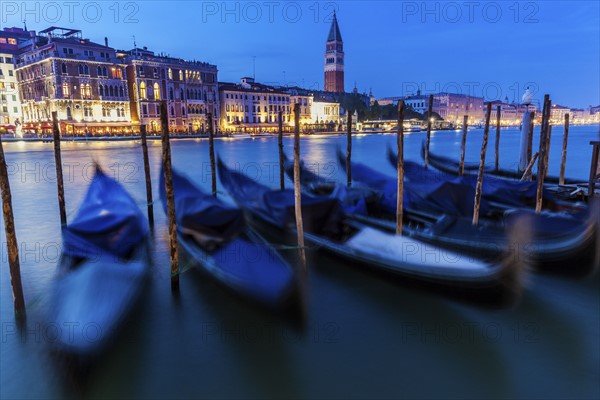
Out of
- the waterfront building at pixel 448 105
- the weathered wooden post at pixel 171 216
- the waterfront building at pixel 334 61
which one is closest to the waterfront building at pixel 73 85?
the weathered wooden post at pixel 171 216

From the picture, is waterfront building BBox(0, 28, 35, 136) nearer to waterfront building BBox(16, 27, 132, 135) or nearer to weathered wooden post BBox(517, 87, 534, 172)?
waterfront building BBox(16, 27, 132, 135)

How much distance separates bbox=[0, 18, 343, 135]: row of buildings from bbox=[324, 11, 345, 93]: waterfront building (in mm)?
34860

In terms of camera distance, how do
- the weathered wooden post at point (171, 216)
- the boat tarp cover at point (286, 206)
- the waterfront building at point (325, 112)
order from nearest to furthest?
the weathered wooden post at point (171, 216) → the boat tarp cover at point (286, 206) → the waterfront building at point (325, 112)

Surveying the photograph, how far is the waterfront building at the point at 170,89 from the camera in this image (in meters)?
41.2

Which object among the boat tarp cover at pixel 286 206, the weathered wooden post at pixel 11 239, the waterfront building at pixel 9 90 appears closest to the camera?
the weathered wooden post at pixel 11 239

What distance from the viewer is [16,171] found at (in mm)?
19938

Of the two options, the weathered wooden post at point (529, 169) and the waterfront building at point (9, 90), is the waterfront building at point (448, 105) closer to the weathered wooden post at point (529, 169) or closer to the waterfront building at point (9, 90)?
the waterfront building at point (9, 90)

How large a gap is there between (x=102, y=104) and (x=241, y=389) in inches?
1625

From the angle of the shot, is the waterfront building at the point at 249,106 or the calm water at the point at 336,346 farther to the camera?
the waterfront building at the point at 249,106

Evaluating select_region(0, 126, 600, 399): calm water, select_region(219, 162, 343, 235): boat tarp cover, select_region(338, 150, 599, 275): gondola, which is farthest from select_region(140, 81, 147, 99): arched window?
select_region(338, 150, 599, 275): gondola

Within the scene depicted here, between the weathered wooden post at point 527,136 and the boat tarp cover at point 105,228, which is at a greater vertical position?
the weathered wooden post at point 527,136

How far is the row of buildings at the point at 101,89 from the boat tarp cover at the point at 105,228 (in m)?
32.6

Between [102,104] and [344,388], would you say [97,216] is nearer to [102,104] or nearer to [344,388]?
[344,388]

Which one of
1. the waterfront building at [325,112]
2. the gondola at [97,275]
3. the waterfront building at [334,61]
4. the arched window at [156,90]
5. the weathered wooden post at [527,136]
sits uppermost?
the waterfront building at [334,61]
